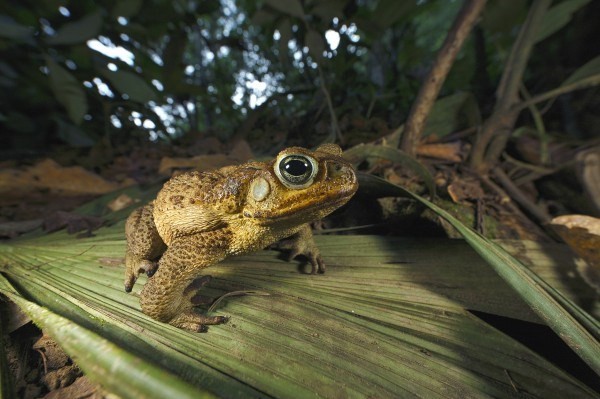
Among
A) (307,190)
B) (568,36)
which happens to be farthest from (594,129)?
(307,190)

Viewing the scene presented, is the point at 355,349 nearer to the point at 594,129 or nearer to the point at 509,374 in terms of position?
the point at 509,374

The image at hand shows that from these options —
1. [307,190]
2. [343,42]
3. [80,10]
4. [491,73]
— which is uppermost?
[80,10]

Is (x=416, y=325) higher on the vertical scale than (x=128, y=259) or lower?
lower

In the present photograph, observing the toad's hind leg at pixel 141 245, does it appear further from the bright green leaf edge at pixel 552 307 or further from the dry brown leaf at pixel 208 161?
the bright green leaf edge at pixel 552 307

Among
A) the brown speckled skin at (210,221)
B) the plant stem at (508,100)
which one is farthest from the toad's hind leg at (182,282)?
the plant stem at (508,100)

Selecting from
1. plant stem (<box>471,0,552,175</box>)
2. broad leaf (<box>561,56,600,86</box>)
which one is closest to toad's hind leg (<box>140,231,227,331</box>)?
plant stem (<box>471,0,552,175</box>)

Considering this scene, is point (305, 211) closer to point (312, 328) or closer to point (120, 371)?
Result: point (312, 328)
